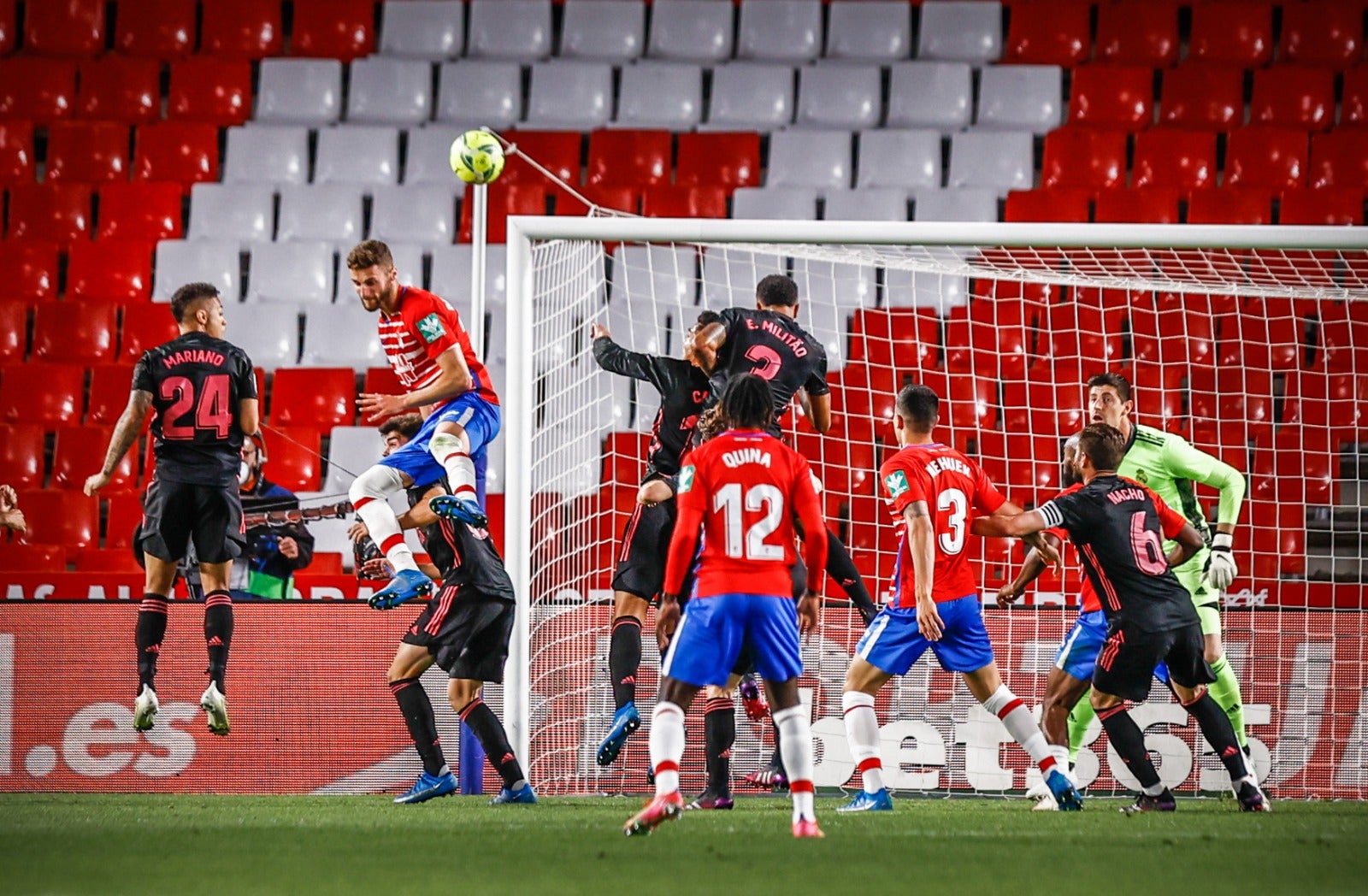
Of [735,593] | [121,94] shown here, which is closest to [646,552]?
[735,593]

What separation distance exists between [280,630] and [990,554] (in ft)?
15.9

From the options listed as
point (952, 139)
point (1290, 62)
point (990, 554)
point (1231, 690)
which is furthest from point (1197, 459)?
point (1290, 62)

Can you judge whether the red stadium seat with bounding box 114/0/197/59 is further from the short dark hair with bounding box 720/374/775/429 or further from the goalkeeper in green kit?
the short dark hair with bounding box 720/374/775/429

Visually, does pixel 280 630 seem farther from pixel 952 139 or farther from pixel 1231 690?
pixel 952 139

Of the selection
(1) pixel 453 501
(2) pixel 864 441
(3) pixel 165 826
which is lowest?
(3) pixel 165 826

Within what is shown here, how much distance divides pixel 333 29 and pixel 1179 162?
7846mm

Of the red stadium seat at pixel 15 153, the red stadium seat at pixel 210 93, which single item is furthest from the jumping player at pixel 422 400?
the red stadium seat at pixel 15 153

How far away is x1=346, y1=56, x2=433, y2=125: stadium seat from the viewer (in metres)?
13.6

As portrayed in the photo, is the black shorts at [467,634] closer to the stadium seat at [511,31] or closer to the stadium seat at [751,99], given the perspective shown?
the stadium seat at [751,99]

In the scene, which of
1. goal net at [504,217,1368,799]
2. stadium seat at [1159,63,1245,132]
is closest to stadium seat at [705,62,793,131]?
goal net at [504,217,1368,799]

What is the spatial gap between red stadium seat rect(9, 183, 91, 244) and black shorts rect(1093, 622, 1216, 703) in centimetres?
990

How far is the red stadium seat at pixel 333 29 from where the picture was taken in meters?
14.1

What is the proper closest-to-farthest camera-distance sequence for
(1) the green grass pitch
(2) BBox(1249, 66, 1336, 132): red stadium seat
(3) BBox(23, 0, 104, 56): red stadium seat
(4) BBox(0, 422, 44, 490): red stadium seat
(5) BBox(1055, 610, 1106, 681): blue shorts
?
1. (1) the green grass pitch
2. (5) BBox(1055, 610, 1106, 681): blue shorts
3. (4) BBox(0, 422, 44, 490): red stadium seat
4. (2) BBox(1249, 66, 1336, 132): red stadium seat
5. (3) BBox(23, 0, 104, 56): red stadium seat

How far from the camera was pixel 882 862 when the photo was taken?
4477mm
